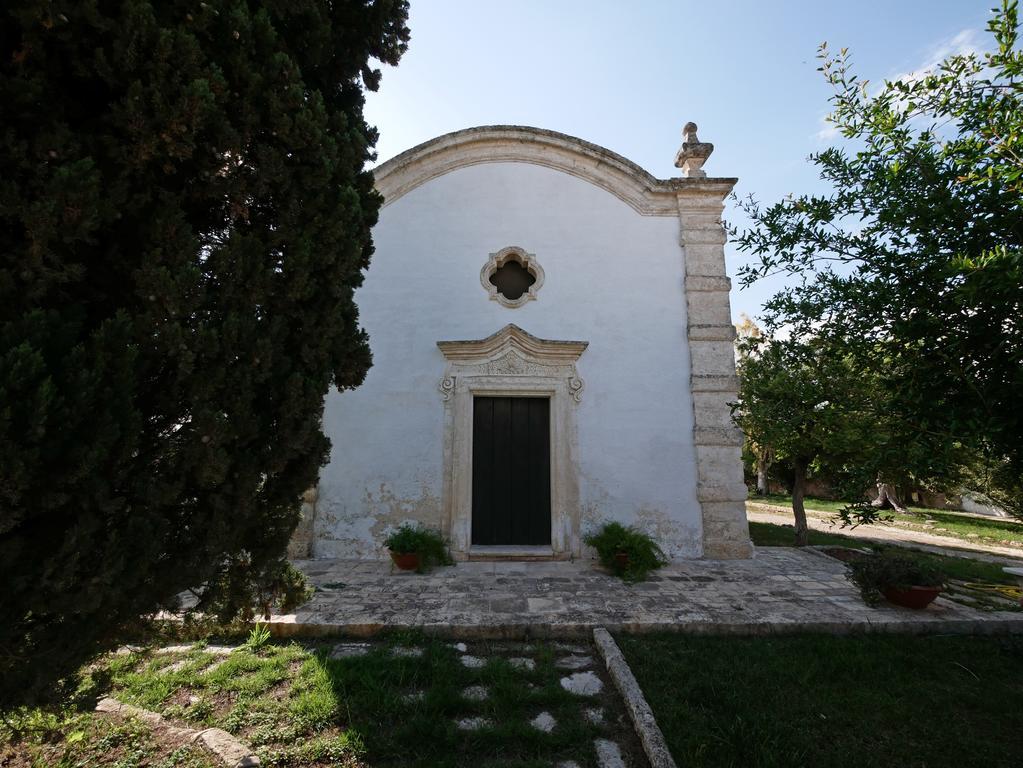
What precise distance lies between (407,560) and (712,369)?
4.80 meters

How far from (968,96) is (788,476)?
59.9 ft

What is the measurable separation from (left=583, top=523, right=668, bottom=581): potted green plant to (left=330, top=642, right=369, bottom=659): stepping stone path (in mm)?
2972

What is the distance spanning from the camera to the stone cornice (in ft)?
21.0

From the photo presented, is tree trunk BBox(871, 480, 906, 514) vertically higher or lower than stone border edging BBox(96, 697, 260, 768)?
higher

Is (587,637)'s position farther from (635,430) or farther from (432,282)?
(432,282)

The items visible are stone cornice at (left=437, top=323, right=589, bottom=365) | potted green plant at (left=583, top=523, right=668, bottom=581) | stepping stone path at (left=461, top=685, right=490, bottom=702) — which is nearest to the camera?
stepping stone path at (left=461, top=685, right=490, bottom=702)

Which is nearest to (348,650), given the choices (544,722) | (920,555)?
(544,722)

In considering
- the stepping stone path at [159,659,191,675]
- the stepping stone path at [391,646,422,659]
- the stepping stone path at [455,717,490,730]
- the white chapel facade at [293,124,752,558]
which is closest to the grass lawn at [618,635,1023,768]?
the stepping stone path at [455,717,490,730]

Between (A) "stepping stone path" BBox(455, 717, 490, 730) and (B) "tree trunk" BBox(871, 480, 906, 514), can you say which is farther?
(B) "tree trunk" BBox(871, 480, 906, 514)

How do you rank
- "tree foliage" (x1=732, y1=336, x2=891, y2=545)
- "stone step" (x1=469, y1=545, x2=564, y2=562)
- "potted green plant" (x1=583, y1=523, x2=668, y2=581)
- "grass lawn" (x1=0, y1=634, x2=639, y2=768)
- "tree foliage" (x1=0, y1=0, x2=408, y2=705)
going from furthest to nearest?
"stone step" (x1=469, y1=545, x2=564, y2=562) → "potted green plant" (x1=583, y1=523, x2=668, y2=581) → "tree foliage" (x1=732, y1=336, x2=891, y2=545) → "grass lawn" (x1=0, y1=634, x2=639, y2=768) → "tree foliage" (x1=0, y1=0, x2=408, y2=705)

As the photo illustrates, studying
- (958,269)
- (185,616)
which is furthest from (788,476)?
(185,616)

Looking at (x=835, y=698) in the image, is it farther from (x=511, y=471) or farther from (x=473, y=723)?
(x=511, y=471)

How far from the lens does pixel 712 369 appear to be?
6.47m

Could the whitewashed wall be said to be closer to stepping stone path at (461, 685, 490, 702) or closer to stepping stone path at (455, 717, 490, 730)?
stepping stone path at (461, 685, 490, 702)
